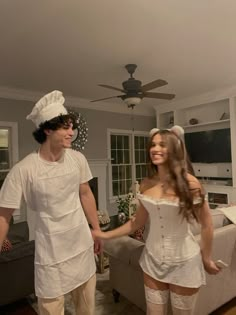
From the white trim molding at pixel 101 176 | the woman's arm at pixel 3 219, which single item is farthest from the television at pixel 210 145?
the woman's arm at pixel 3 219

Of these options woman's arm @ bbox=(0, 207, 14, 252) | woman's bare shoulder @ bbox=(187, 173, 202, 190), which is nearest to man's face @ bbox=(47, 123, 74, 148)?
woman's arm @ bbox=(0, 207, 14, 252)

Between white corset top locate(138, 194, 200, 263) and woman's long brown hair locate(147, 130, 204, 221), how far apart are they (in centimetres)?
5

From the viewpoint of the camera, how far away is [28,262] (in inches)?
86.7

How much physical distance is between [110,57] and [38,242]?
8.03 feet

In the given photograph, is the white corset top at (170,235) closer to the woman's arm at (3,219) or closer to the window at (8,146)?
the woman's arm at (3,219)

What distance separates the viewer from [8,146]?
442 centimetres

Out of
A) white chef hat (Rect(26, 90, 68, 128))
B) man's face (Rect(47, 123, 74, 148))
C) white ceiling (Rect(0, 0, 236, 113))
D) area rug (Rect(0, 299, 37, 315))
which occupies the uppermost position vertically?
white ceiling (Rect(0, 0, 236, 113))

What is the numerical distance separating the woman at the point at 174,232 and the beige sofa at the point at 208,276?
53cm

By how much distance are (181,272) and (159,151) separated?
66cm

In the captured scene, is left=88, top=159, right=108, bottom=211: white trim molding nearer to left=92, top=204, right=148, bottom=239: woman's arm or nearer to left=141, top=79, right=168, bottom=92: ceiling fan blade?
left=141, top=79, right=168, bottom=92: ceiling fan blade

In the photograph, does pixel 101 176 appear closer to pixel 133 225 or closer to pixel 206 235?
pixel 133 225

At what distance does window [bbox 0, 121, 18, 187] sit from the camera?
14.3 ft

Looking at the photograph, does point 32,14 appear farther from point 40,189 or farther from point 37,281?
point 37,281

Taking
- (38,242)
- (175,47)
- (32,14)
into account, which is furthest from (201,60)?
(38,242)
